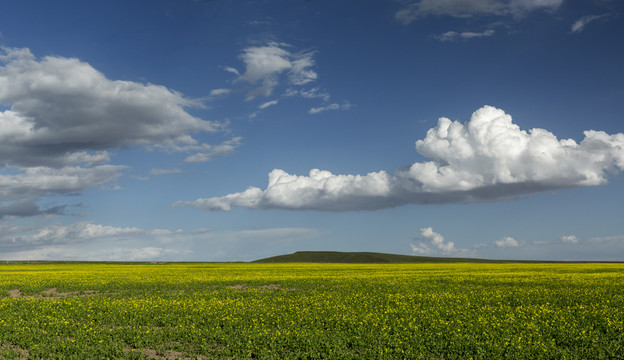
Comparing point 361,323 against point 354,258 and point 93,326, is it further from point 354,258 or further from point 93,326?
point 354,258

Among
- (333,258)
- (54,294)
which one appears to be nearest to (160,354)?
(54,294)

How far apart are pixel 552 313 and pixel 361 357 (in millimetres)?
14201

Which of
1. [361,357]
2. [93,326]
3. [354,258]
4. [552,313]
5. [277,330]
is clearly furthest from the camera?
[354,258]

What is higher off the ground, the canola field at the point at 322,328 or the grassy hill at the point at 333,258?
the canola field at the point at 322,328

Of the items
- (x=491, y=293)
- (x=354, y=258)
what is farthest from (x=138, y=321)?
(x=354, y=258)

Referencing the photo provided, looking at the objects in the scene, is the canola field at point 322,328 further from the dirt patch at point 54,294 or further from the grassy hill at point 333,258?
the grassy hill at point 333,258

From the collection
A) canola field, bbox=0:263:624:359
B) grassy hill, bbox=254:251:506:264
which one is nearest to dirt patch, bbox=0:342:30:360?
canola field, bbox=0:263:624:359

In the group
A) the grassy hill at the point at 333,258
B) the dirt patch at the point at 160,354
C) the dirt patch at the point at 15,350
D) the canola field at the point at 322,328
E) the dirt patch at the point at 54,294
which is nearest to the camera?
the dirt patch at the point at 160,354

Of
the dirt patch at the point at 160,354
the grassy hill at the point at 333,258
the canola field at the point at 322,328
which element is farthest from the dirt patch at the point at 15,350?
the grassy hill at the point at 333,258

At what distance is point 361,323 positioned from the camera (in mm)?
20891

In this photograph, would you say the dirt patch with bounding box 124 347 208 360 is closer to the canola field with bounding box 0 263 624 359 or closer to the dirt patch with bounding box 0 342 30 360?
the canola field with bounding box 0 263 624 359

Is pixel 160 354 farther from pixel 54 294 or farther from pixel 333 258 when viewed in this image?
pixel 333 258

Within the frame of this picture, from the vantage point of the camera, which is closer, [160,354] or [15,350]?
[160,354]

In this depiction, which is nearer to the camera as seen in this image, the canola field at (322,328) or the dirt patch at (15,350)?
the canola field at (322,328)
